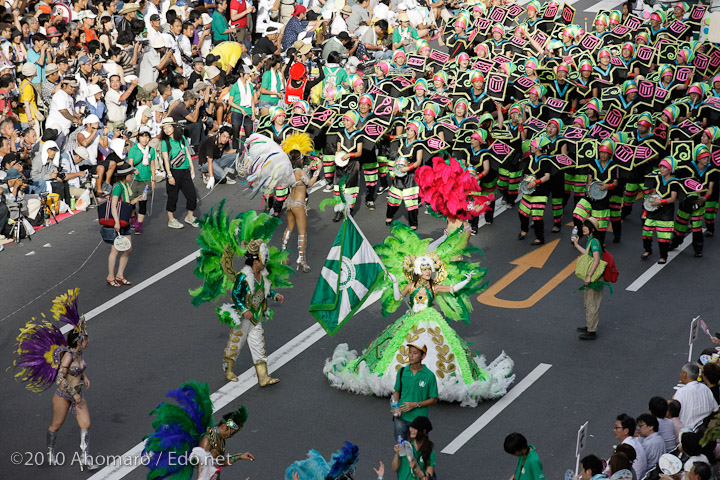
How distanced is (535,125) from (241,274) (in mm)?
8097

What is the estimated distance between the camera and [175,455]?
1061cm

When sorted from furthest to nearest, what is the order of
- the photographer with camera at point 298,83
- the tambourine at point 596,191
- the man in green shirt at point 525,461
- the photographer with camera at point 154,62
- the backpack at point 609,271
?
the photographer with camera at point 154,62
the photographer with camera at point 298,83
the tambourine at point 596,191
the backpack at point 609,271
the man in green shirt at point 525,461

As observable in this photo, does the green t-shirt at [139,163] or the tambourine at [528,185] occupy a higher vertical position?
the green t-shirt at [139,163]

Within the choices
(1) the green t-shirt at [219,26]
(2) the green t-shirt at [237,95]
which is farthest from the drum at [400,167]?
(1) the green t-shirt at [219,26]

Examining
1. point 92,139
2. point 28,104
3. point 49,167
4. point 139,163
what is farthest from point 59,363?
point 28,104

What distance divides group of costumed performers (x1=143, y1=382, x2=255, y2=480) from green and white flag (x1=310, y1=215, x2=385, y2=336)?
354 centimetres

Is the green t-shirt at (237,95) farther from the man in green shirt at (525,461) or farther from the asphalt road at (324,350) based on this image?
the man in green shirt at (525,461)

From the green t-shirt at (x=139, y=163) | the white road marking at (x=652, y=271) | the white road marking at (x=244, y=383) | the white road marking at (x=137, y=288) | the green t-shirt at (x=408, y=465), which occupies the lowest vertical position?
the white road marking at (x=652, y=271)

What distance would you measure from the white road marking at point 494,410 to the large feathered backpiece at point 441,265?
1135mm

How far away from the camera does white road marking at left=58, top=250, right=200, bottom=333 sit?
1680 cm

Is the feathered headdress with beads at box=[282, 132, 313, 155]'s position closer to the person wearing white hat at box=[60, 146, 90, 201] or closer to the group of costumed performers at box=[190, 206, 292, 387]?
the group of costumed performers at box=[190, 206, 292, 387]

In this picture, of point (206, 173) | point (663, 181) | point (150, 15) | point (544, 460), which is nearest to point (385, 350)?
point (544, 460)

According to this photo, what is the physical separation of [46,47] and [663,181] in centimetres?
1193

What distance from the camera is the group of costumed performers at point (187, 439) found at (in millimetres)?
10562
